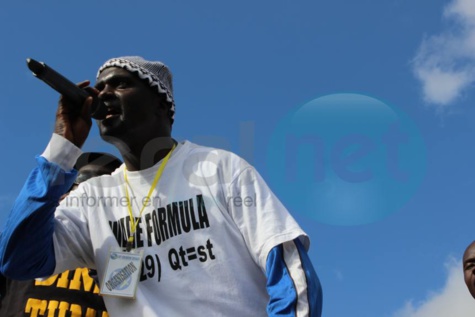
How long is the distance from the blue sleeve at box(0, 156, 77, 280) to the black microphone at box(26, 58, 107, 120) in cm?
36

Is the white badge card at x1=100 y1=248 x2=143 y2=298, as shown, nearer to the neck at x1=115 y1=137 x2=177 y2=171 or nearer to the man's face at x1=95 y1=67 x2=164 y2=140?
the neck at x1=115 y1=137 x2=177 y2=171

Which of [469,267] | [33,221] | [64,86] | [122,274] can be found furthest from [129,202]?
[469,267]

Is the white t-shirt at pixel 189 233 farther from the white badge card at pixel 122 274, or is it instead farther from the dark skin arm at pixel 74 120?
the dark skin arm at pixel 74 120

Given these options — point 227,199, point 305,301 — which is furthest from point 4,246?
point 305,301

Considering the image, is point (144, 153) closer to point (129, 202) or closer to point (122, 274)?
point (129, 202)

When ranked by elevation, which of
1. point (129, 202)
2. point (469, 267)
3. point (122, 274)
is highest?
point (469, 267)

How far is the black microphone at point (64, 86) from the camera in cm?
326

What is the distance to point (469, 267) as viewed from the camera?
5883mm

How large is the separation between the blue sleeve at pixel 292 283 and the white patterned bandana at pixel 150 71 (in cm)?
137

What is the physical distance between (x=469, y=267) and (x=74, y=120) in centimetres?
384

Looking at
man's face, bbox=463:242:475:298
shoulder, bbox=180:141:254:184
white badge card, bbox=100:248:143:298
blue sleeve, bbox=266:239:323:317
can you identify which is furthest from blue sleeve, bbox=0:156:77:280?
man's face, bbox=463:242:475:298

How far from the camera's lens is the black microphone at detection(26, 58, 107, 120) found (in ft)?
10.7

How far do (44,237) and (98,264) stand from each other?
1.10ft

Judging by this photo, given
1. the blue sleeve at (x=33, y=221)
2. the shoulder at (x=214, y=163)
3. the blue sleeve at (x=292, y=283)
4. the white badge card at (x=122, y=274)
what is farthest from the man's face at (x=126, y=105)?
the blue sleeve at (x=292, y=283)
